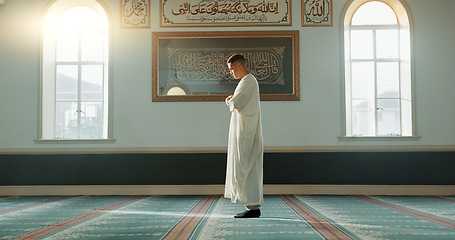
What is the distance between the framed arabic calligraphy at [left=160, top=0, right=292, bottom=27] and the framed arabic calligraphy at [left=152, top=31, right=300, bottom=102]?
0.14 meters

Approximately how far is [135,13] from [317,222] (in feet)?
12.0

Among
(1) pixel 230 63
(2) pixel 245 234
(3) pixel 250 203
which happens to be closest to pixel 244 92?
(1) pixel 230 63

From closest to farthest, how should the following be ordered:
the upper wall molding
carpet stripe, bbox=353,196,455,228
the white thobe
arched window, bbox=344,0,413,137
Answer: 1. carpet stripe, bbox=353,196,455,228
2. the white thobe
3. the upper wall molding
4. arched window, bbox=344,0,413,137

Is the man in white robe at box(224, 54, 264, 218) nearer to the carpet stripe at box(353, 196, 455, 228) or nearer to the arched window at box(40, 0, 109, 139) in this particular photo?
the carpet stripe at box(353, 196, 455, 228)

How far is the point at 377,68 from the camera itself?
18.7 ft

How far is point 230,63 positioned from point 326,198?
7.45 feet

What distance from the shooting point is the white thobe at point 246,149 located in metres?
3.41

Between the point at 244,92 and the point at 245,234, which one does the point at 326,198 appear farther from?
the point at 245,234

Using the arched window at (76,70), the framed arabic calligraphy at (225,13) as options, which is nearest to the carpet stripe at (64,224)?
the arched window at (76,70)

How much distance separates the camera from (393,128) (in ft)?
18.4

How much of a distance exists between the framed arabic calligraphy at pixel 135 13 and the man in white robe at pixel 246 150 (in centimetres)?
237

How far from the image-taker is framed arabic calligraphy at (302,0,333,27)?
5.44 meters

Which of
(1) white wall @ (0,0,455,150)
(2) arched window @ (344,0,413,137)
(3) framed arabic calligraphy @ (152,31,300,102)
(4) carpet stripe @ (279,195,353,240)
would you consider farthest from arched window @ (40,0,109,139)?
(2) arched window @ (344,0,413,137)

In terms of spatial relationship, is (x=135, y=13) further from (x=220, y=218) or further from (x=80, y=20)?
(x=220, y=218)
